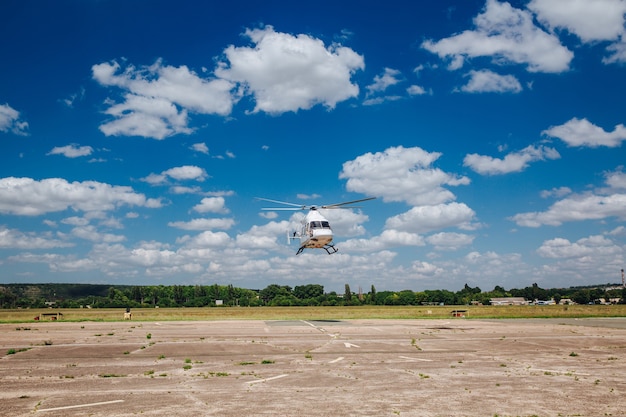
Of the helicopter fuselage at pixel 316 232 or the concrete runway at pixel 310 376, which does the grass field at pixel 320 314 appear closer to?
the helicopter fuselage at pixel 316 232

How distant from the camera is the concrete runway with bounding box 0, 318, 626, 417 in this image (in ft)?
48.1

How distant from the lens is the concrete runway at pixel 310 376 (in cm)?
1465

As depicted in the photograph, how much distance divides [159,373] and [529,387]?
589 inches

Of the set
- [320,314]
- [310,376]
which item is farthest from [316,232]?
[320,314]

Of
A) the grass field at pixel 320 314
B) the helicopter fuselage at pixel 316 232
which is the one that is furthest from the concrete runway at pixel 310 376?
the grass field at pixel 320 314

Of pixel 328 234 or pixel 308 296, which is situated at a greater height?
pixel 328 234

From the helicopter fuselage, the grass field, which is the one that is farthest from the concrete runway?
the grass field

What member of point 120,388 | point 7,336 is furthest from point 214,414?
point 7,336

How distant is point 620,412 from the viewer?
A: 563 inches

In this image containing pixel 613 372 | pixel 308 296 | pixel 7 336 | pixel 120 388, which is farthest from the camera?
pixel 308 296

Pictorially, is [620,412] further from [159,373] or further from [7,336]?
[7,336]

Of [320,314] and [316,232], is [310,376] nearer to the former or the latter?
[316,232]

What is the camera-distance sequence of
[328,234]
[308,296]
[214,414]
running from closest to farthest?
1. [214,414]
2. [328,234]
3. [308,296]

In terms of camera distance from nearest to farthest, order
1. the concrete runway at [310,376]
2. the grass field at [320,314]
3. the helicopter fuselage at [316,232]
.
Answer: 1. the concrete runway at [310,376]
2. the helicopter fuselage at [316,232]
3. the grass field at [320,314]
